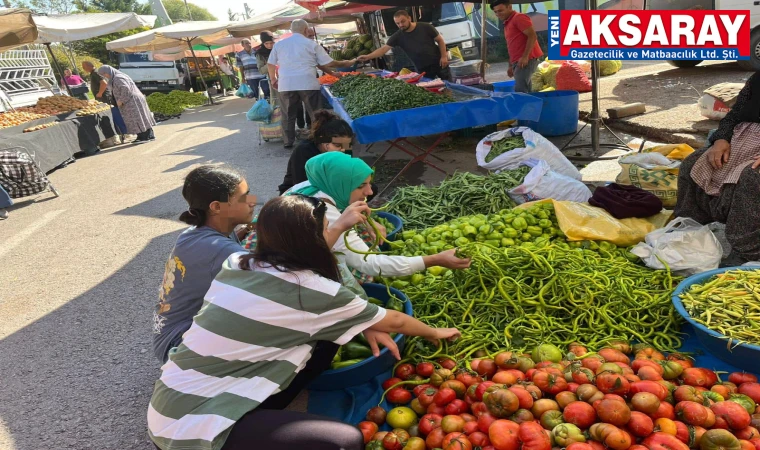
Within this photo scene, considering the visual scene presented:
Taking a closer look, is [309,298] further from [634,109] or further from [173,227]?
[634,109]

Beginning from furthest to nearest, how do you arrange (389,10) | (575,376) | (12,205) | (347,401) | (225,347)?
(389,10) < (12,205) < (347,401) < (575,376) < (225,347)

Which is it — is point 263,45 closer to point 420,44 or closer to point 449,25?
point 420,44

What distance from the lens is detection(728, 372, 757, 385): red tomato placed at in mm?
1961

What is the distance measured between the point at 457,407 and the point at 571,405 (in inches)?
18.1

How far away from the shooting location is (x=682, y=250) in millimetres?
3027

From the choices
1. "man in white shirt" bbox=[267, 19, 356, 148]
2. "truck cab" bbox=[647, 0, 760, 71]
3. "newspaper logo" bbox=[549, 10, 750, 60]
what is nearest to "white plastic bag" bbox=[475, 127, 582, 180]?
"newspaper logo" bbox=[549, 10, 750, 60]

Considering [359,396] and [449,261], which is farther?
[449,261]

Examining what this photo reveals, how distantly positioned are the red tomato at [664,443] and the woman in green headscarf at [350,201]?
127cm

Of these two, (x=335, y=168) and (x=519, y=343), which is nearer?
(x=519, y=343)

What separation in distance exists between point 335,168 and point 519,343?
4.63 ft

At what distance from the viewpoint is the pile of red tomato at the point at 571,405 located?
165 cm

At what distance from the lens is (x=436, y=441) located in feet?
6.05

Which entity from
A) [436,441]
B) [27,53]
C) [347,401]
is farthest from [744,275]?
[27,53]

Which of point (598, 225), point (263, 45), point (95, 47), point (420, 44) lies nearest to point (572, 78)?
point (420, 44)
